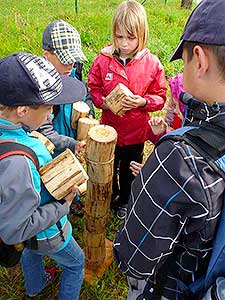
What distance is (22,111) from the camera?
5.63 ft

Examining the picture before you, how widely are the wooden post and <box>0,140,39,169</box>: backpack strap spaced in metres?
0.59

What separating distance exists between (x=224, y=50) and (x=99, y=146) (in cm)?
117

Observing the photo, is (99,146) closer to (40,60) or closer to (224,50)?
(40,60)

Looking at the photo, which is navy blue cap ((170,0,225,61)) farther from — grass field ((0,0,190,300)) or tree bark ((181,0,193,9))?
tree bark ((181,0,193,9))

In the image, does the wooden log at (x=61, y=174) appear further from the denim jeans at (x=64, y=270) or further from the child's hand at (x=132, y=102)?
the child's hand at (x=132, y=102)

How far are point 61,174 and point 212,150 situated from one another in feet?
3.00

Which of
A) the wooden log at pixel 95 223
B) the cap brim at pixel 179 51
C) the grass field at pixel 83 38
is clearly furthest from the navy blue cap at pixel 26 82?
the grass field at pixel 83 38

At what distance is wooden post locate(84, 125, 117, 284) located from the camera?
219 cm

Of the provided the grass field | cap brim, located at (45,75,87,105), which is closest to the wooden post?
the grass field

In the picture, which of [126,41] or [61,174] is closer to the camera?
[61,174]

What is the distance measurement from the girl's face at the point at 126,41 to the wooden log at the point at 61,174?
1271 millimetres

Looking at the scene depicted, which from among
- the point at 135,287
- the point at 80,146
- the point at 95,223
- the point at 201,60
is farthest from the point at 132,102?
the point at 201,60

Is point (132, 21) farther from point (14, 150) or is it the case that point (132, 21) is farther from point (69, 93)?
point (14, 150)

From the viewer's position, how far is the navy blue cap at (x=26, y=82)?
1.66 metres
